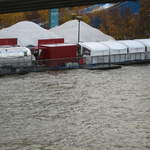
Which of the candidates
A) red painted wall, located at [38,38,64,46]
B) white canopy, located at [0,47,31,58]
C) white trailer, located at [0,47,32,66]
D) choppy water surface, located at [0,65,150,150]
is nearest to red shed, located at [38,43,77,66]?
red painted wall, located at [38,38,64,46]

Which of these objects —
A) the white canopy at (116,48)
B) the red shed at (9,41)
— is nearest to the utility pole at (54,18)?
the red shed at (9,41)

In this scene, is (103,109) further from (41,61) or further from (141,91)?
(41,61)

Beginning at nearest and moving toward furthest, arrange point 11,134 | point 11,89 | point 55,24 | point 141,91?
point 11,134
point 141,91
point 11,89
point 55,24

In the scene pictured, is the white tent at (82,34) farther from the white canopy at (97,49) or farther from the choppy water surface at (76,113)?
the choppy water surface at (76,113)

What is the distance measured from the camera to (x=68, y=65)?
3666cm

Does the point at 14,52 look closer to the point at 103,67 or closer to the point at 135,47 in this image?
the point at 103,67

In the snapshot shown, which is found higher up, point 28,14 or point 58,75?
point 28,14

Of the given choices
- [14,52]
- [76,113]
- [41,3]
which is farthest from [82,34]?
[76,113]

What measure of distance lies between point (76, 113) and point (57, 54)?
1842 cm

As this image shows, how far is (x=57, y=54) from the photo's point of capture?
3834 centimetres

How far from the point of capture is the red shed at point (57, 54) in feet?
124

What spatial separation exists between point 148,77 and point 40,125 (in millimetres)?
12926

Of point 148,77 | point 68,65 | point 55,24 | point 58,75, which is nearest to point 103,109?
point 148,77

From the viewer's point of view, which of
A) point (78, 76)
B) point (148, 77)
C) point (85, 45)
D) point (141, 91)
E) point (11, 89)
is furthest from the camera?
point (85, 45)
